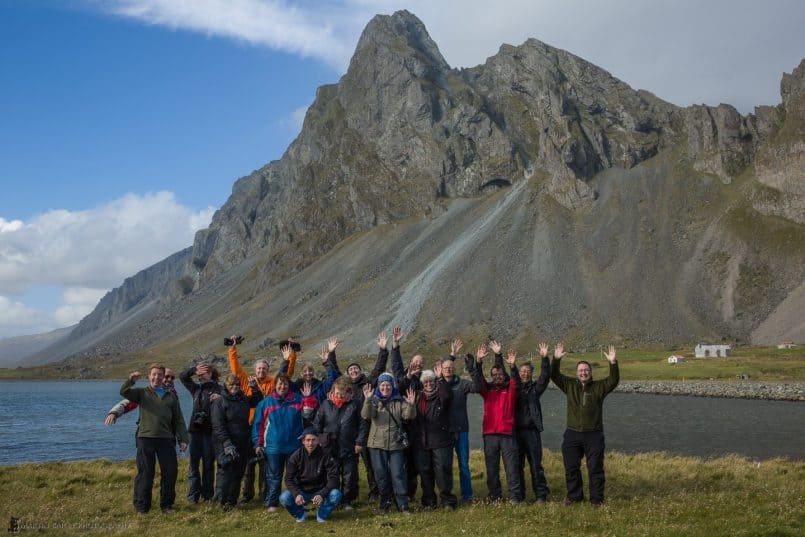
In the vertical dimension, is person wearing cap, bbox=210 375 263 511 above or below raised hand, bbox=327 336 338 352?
below

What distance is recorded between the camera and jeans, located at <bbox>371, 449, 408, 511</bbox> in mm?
14656

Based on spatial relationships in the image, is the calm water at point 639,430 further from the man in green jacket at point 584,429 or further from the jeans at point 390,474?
the jeans at point 390,474

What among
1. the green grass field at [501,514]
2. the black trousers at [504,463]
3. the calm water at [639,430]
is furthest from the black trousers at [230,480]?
the calm water at [639,430]

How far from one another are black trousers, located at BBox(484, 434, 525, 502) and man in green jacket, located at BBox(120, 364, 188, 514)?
7.38 meters

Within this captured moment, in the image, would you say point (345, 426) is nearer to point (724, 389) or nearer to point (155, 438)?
point (155, 438)

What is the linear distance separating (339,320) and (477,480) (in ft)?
440

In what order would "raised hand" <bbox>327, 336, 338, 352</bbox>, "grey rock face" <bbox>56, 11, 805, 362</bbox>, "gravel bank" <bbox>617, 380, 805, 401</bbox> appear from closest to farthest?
"raised hand" <bbox>327, 336, 338, 352</bbox>
"gravel bank" <bbox>617, 380, 805, 401</bbox>
"grey rock face" <bbox>56, 11, 805, 362</bbox>

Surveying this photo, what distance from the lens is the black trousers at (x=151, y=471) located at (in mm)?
A: 15156

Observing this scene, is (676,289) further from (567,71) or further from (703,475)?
(703,475)

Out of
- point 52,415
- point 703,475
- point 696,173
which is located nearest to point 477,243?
point 696,173

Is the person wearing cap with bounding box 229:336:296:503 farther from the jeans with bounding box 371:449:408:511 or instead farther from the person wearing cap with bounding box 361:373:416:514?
the jeans with bounding box 371:449:408:511

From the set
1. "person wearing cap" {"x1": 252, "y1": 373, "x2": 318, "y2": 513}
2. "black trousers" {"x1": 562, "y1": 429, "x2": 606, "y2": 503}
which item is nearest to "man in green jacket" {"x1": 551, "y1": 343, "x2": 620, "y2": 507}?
"black trousers" {"x1": 562, "y1": 429, "x2": 606, "y2": 503}

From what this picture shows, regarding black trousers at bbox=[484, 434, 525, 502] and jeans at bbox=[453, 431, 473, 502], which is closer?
black trousers at bbox=[484, 434, 525, 502]

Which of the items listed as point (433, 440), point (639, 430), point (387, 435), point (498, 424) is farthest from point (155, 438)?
point (639, 430)
